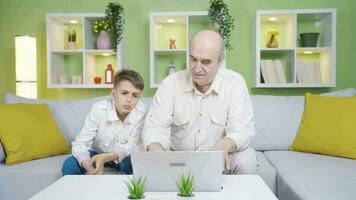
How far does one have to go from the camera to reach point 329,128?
8.36 feet

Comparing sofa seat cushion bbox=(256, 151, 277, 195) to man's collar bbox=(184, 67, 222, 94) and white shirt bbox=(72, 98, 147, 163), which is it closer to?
man's collar bbox=(184, 67, 222, 94)

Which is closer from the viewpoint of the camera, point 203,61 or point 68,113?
point 203,61

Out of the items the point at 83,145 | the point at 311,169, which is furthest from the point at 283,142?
the point at 83,145

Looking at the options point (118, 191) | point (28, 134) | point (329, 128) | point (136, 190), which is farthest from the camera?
Result: point (329, 128)

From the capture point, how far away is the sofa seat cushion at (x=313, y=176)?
5.60 ft

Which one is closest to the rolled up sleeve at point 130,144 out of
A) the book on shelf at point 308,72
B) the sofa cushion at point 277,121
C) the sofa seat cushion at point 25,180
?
the sofa seat cushion at point 25,180

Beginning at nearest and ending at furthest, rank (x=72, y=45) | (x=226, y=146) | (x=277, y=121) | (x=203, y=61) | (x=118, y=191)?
(x=118, y=191) → (x=226, y=146) → (x=203, y=61) → (x=277, y=121) → (x=72, y=45)

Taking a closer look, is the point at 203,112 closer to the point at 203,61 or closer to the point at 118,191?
the point at 203,61

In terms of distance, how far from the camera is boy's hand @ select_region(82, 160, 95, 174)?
6.74ft

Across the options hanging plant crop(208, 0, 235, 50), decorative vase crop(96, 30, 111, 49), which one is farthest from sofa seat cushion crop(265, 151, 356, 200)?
decorative vase crop(96, 30, 111, 49)

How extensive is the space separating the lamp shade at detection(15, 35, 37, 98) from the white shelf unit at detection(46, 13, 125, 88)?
0.52ft

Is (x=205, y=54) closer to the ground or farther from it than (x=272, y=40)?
closer to the ground

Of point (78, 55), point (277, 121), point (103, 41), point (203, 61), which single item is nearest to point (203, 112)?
point (203, 61)

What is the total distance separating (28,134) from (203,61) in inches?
48.1
